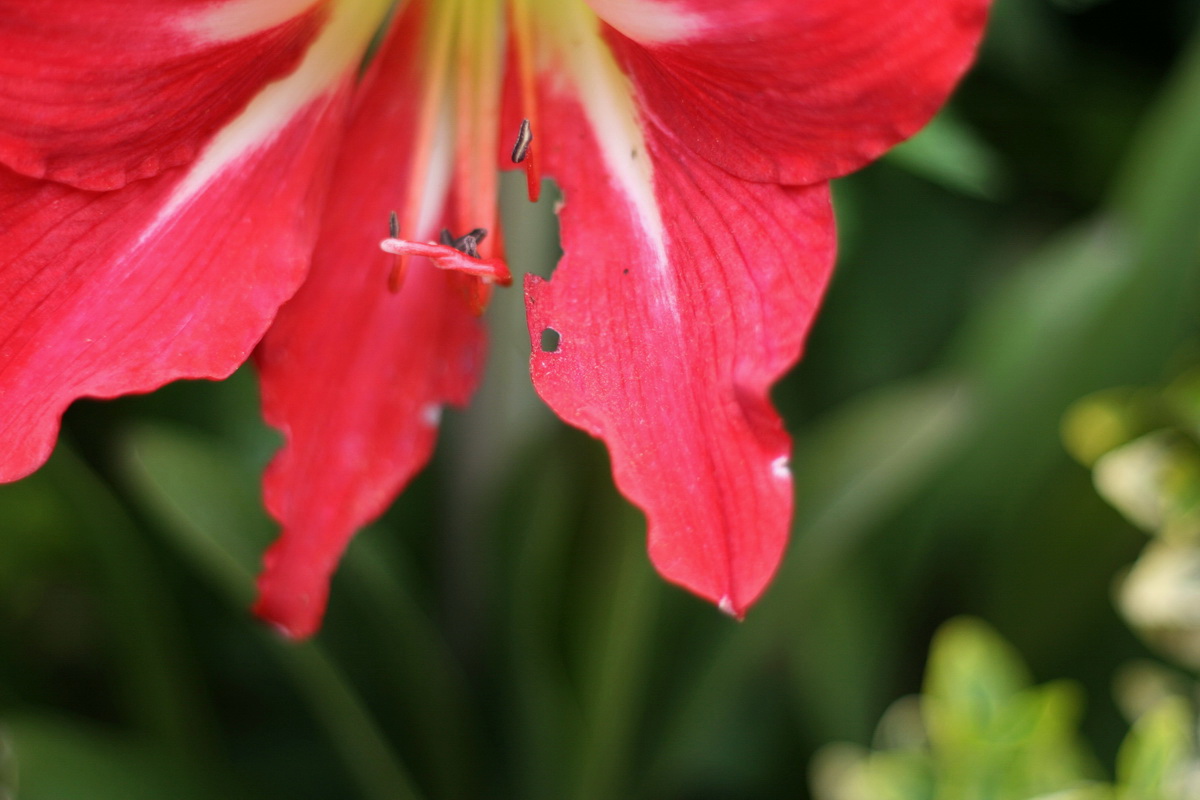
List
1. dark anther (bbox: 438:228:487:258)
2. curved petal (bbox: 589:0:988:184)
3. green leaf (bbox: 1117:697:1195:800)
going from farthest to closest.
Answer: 1. green leaf (bbox: 1117:697:1195:800)
2. dark anther (bbox: 438:228:487:258)
3. curved petal (bbox: 589:0:988:184)

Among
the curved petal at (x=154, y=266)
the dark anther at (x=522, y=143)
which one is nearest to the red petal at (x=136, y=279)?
the curved petal at (x=154, y=266)

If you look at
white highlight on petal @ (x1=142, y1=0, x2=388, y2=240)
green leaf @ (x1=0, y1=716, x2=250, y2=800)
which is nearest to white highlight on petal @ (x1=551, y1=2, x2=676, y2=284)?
white highlight on petal @ (x1=142, y1=0, x2=388, y2=240)

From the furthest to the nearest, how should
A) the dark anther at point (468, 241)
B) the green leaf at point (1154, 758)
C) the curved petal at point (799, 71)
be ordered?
the green leaf at point (1154, 758) → the dark anther at point (468, 241) → the curved petal at point (799, 71)

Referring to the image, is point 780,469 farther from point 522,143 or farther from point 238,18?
point 238,18

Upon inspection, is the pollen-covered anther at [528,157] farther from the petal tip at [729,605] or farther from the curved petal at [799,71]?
the petal tip at [729,605]

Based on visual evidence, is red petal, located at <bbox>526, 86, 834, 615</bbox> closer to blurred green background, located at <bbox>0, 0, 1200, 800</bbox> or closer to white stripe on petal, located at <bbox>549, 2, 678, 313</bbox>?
white stripe on petal, located at <bbox>549, 2, 678, 313</bbox>

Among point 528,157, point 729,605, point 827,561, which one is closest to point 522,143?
point 528,157

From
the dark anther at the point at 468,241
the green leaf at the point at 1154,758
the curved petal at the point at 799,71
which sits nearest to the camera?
the curved petal at the point at 799,71

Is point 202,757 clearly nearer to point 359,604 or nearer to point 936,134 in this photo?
point 359,604
